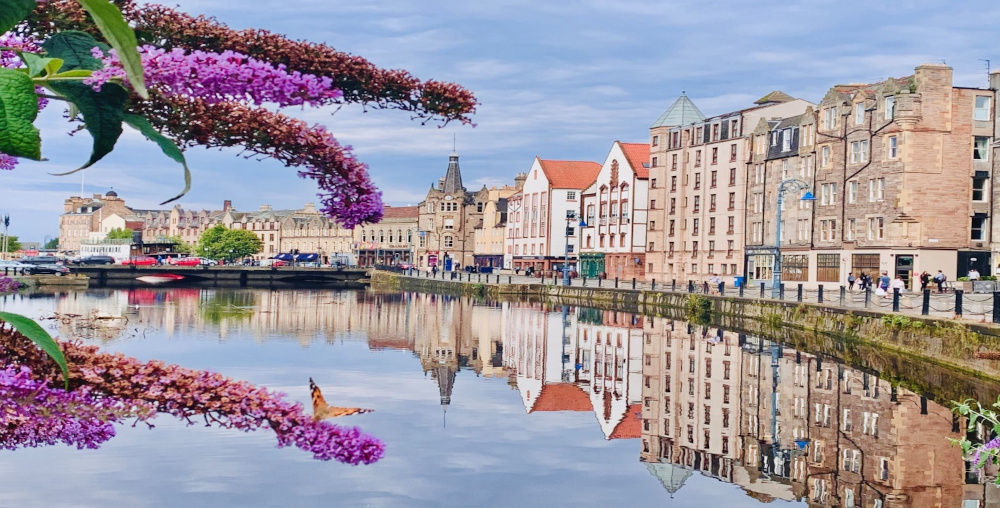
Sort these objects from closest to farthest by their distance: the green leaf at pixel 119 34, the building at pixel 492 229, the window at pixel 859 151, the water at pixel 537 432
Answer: the green leaf at pixel 119 34 → the water at pixel 537 432 → the window at pixel 859 151 → the building at pixel 492 229

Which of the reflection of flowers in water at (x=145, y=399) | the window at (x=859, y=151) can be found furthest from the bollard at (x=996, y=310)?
the window at (x=859, y=151)

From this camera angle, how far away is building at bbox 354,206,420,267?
525 feet

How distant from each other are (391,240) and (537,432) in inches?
5612

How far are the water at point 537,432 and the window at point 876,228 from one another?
19891 mm

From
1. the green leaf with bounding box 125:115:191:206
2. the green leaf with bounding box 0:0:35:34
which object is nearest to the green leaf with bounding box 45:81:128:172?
the green leaf with bounding box 125:115:191:206

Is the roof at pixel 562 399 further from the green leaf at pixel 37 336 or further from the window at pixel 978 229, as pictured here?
the window at pixel 978 229

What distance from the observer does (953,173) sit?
62375 millimetres

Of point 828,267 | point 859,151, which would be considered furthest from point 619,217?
point 859,151

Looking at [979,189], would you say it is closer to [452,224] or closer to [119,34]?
[119,34]

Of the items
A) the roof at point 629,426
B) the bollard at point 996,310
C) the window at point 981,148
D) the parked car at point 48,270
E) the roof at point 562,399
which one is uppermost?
the window at point 981,148

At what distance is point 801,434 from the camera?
957 inches

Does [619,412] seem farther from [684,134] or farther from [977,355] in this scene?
[684,134]

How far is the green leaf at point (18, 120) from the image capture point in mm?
2871

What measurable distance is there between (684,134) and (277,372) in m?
65.8
